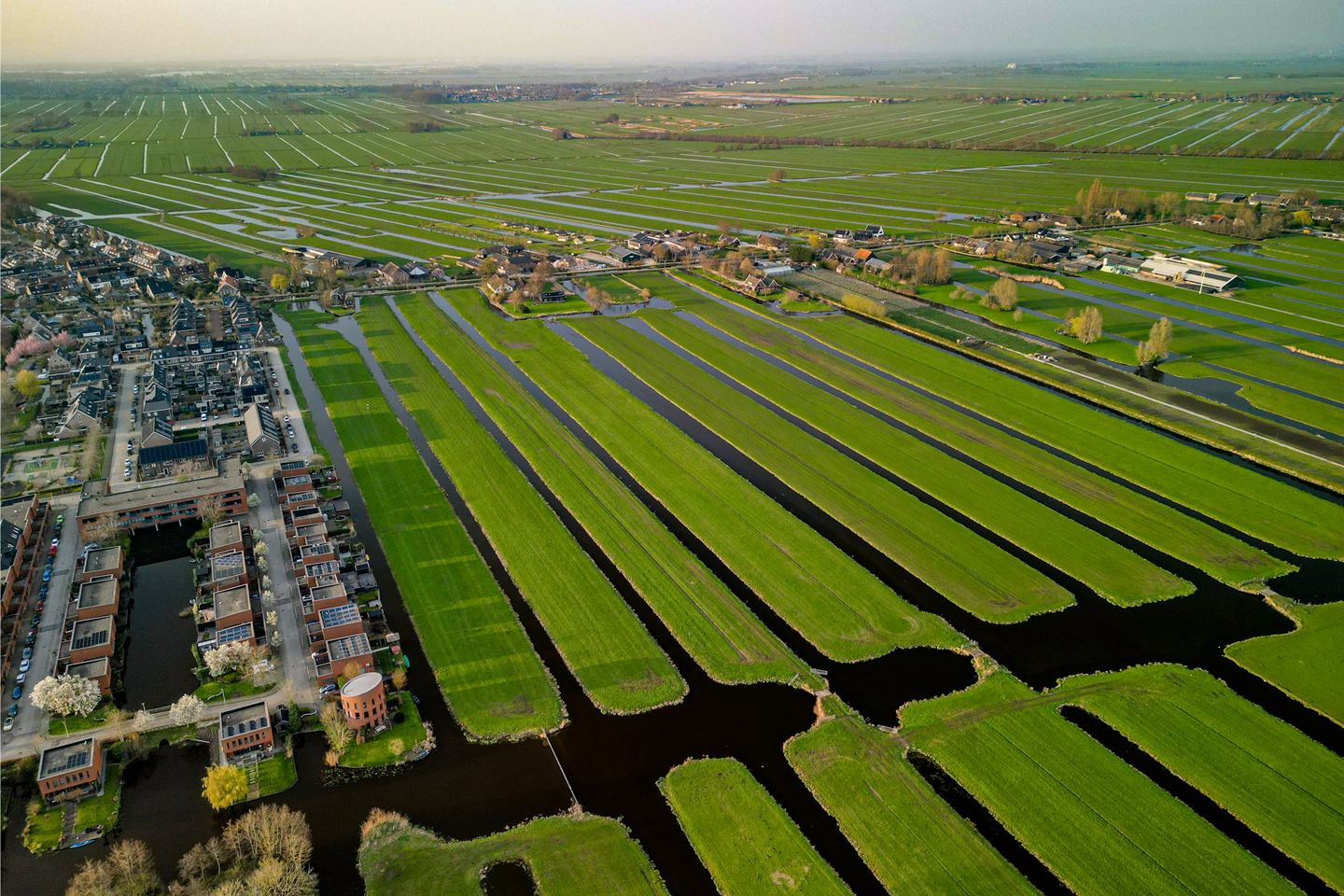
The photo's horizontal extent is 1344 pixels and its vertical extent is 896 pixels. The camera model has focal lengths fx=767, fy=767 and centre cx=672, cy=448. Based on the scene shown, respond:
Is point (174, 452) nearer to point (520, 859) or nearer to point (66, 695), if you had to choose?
point (66, 695)

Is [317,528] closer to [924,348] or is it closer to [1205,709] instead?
[1205,709]

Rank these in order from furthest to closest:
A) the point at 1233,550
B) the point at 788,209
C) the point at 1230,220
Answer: the point at 788,209 < the point at 1230,220 < the point at 1233,550

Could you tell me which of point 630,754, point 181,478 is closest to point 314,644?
point 630,754

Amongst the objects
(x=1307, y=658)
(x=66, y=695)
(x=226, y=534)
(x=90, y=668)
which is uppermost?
(x=226, y=534)

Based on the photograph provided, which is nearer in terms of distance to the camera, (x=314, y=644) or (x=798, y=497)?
(x=314, y=644)

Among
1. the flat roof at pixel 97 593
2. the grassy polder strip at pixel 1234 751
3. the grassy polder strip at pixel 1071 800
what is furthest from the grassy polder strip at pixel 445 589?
the grassy polder strip at pixel 1234 751

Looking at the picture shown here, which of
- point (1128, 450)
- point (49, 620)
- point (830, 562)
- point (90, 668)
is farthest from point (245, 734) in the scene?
point (1128, 450)

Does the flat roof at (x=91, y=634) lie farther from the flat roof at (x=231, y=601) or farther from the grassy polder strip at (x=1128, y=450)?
the grassy polder strip at (x=1128, y=450)
